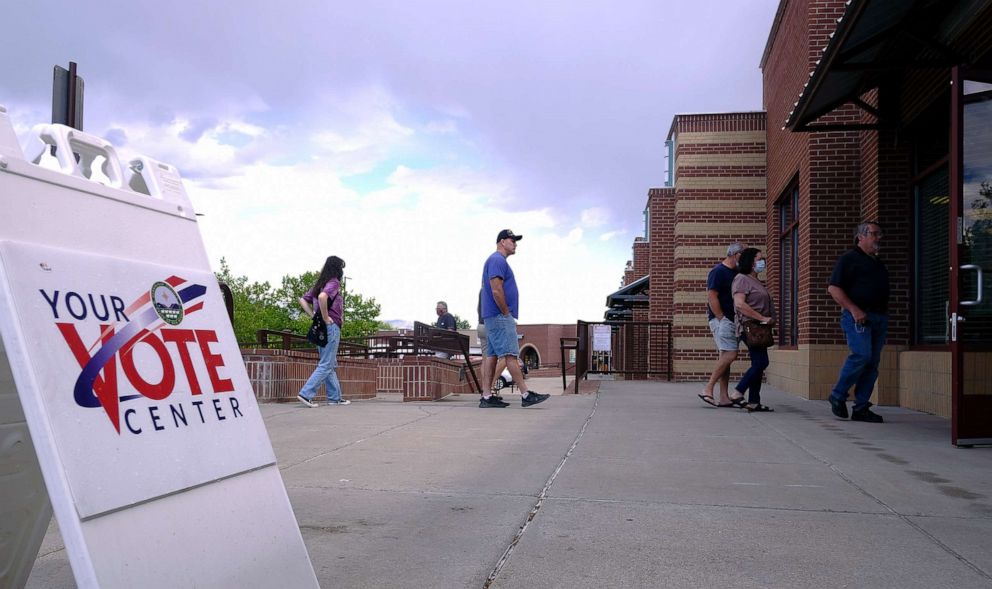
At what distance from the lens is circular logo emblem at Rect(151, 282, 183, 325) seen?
2.21 m

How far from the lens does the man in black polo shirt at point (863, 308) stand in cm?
787

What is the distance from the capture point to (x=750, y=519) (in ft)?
12.9

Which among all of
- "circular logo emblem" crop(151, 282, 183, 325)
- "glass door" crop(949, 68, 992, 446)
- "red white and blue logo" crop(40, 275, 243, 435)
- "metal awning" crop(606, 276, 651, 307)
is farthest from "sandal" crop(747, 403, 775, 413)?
"metal awning" crop(606, 276, 651, 307)

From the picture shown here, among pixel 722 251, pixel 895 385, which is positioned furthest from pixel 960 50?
pixel 722 251

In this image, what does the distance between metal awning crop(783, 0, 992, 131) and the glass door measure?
662mm

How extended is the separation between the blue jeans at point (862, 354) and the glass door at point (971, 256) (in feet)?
4.93

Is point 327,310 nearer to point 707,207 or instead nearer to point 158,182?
point 158,182

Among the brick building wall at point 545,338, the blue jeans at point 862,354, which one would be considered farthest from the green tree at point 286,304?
the blue jeans at point 862,354

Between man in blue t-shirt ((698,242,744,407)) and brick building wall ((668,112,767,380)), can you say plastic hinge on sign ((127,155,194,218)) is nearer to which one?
man in blue t-shirt ((698,242,744,407))

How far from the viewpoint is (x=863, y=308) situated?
26.0 ft

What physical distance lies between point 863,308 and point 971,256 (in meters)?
1.49

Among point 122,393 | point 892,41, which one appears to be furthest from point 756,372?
point 122,393

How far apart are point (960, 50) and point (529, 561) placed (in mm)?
7129

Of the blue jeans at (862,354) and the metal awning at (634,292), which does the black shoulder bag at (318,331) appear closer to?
the blue jeans at (862,354)
